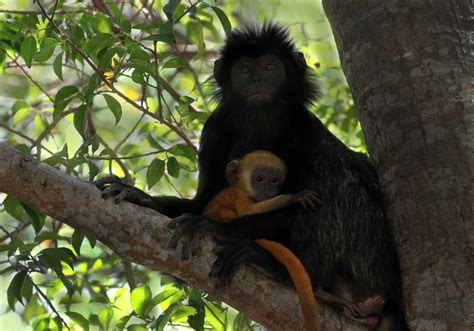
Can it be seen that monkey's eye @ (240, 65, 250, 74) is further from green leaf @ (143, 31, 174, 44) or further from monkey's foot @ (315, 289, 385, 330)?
monkey's foot @ (315, 289, 385, 330)

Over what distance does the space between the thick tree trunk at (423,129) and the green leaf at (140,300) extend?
133 cm

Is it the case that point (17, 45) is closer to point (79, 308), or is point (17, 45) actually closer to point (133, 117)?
point (79, 308)

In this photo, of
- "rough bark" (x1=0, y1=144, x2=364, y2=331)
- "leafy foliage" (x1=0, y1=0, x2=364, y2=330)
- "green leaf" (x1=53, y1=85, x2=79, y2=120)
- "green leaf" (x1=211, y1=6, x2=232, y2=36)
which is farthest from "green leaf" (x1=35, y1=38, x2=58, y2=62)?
"rough bark" (x1=0, y1=144, x2=364, y2=331)

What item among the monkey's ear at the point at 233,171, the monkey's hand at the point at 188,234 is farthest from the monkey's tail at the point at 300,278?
the monkey's ear at the point at 233,171

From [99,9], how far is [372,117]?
3.10 meters

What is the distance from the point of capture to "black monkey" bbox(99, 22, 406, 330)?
385cm

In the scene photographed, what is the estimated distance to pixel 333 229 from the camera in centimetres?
392

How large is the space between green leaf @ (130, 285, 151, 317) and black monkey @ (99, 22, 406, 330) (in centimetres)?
43

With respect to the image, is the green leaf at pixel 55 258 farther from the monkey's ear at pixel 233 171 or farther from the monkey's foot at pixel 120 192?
the monkey's ear at pixel 233 171

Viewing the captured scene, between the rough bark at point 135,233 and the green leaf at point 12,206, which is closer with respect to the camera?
the rough bark at point 135,233

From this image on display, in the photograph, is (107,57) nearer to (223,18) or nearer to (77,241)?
(223,18)

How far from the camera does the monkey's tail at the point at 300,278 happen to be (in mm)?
3443

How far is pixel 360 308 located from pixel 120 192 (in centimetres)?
120

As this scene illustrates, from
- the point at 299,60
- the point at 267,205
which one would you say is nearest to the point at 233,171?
the point at 267,205
